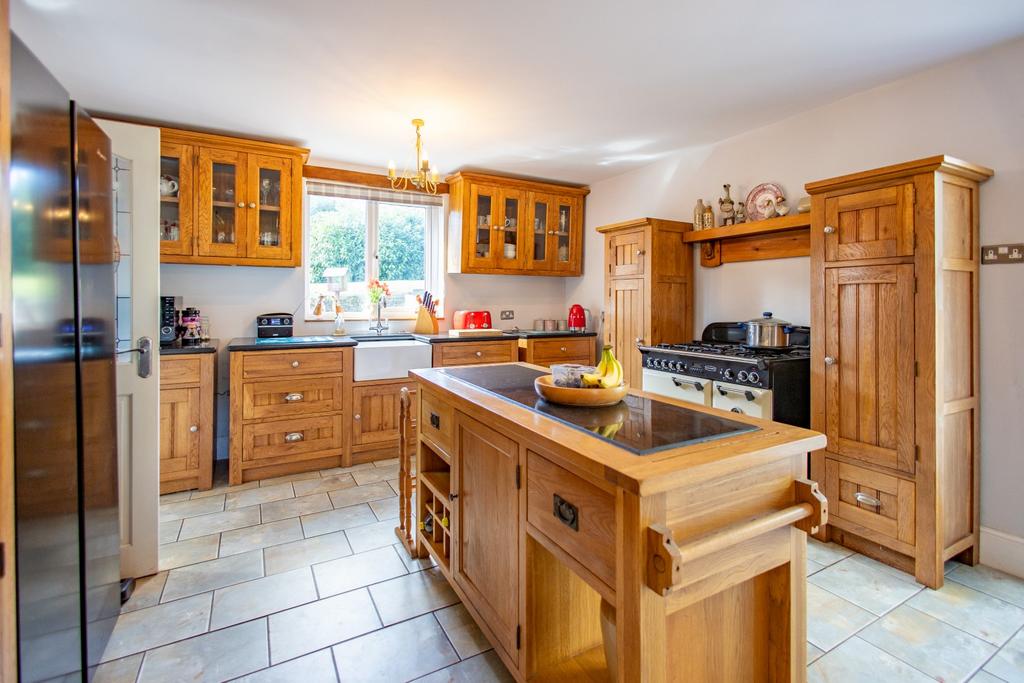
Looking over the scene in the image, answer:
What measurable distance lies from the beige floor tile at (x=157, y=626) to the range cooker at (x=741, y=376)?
2580mm

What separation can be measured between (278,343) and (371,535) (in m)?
1.60

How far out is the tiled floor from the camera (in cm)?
162

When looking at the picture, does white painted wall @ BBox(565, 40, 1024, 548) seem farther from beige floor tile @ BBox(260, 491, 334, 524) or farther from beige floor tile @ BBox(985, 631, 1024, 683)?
beige floor tile @ BBox(260, 491, 334, 524)

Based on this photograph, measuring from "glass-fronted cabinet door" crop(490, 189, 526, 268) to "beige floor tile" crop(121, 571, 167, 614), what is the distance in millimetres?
3209

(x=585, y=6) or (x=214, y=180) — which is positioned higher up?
(x=585, y=6)

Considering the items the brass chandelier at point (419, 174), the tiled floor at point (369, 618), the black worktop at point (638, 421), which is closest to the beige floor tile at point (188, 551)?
the tiled floor at point (369, 618)

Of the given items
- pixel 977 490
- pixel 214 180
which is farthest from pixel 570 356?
pixel 214 180

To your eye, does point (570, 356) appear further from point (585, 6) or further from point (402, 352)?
point (585, 6)

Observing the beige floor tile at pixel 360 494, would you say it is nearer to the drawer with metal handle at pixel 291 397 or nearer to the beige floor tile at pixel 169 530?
the drawer with metal handle at pixel 291 397

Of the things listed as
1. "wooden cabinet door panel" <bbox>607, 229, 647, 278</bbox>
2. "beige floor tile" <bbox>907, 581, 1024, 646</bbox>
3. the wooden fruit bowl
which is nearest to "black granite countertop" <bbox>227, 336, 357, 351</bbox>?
"wooden cabinet door panel" <bbox>607, 229, 647, 278</bbox>

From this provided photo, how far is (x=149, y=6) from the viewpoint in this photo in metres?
1.98

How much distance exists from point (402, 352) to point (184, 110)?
81.0 inches

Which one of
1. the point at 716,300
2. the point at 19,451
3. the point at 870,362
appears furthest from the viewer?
the point at 716,300

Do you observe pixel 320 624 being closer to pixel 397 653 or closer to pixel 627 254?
pixel 397 653
